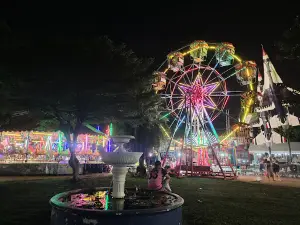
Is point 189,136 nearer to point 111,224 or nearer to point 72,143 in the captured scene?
point 72,143

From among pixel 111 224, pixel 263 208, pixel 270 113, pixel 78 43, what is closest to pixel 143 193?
pixel 111 224

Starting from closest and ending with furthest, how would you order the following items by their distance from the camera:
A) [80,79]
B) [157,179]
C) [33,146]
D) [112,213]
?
[112,213]
[157,179]
[80,79]
[33,146]

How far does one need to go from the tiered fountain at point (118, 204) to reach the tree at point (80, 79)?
796 centimetres

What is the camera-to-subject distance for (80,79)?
14547 millimetres

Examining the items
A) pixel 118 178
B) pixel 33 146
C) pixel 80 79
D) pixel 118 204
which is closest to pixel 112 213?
pixel 118 204

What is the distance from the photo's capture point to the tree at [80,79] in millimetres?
13875

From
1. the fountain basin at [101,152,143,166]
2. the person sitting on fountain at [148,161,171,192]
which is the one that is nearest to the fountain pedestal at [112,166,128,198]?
the fountain basin at [101,152,143,166]

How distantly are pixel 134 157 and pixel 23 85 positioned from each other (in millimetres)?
9836

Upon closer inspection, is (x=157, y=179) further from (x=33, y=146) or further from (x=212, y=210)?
(x=33, y=146)

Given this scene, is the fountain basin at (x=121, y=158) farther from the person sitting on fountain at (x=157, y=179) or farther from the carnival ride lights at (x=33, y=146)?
the carnival ride lights at (x=33, y=146)

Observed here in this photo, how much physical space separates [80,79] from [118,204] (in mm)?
9629

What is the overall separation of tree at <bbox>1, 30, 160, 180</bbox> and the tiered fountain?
314 inches

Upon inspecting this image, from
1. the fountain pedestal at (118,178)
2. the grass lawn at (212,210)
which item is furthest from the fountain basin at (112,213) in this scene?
the grass lawn at (212,210)

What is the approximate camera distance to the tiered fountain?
4.58 meters
